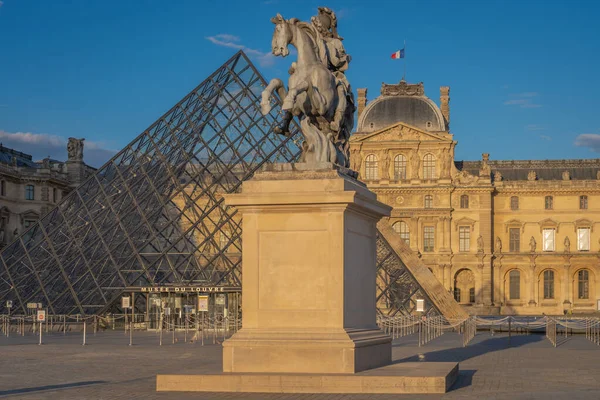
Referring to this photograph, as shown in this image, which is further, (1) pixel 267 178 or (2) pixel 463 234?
(2) pixel 463 234

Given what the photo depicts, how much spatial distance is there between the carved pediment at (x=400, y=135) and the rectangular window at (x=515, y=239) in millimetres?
9615

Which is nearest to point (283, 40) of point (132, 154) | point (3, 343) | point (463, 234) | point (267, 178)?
point (267, 178)

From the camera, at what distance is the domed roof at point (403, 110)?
295 feet

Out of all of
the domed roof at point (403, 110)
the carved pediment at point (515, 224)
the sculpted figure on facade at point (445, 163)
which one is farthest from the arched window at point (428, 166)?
the carved pediment at point (515, 224)

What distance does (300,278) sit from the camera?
12977mm

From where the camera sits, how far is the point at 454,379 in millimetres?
14133

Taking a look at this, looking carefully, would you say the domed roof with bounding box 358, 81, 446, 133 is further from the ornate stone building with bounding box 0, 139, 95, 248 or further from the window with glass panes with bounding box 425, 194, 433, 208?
the ornate stone building with bounding box 0, 139, 95, 248

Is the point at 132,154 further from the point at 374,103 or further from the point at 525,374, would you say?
the point at 374,103

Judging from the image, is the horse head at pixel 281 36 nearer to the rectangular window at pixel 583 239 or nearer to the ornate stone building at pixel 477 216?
the ornate stone building at pixel 477 216

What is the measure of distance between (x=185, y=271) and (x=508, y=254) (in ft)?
176

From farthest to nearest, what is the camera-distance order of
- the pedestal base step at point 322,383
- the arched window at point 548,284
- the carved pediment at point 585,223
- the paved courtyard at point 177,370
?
the arched window at point 548,284, the carved pediment at point 585,223, the paved courtyard at point 177,370, the pedestal base step at point 322,383

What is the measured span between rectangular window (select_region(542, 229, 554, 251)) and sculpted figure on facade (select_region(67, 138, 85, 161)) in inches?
1527

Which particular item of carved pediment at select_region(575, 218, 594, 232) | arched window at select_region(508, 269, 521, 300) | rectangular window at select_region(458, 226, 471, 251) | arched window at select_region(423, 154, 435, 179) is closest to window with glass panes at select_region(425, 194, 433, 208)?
arched window at select_region(423, 154, 435, 179)

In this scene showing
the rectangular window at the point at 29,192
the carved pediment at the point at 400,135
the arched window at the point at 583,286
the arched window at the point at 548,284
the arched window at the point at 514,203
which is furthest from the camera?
the arched window at the point at 514,203
